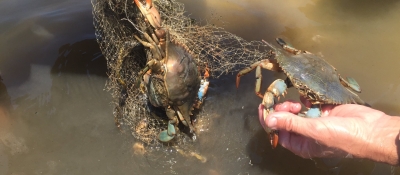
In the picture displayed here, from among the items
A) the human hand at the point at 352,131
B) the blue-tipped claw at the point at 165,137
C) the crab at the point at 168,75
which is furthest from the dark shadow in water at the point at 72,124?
the human hand at the point at 352,131

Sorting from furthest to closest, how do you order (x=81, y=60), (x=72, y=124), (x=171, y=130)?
(x=81, y=60)
(x=72, y=124)
(x=171, y=130)

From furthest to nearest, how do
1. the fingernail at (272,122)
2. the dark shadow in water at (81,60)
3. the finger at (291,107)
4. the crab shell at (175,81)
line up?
the dark shadow in water at (81,60)
the crab shell at (175,81)
the finger at (291,107)
the fingernail at (272,122)

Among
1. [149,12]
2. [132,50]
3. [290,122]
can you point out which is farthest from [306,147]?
[132,50]

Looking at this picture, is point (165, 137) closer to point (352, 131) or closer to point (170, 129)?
point (170, 129)

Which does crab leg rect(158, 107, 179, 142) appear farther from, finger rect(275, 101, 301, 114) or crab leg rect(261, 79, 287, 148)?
finger rect(275, 101, 301, 114)

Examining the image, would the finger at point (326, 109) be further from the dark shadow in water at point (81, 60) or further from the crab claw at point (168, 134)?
the dark shadow in water at point (81, 60)

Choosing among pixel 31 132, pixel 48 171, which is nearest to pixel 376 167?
pixel 48 171

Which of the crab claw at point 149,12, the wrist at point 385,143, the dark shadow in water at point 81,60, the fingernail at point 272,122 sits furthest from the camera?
the dark shadow in water at point 81,60
